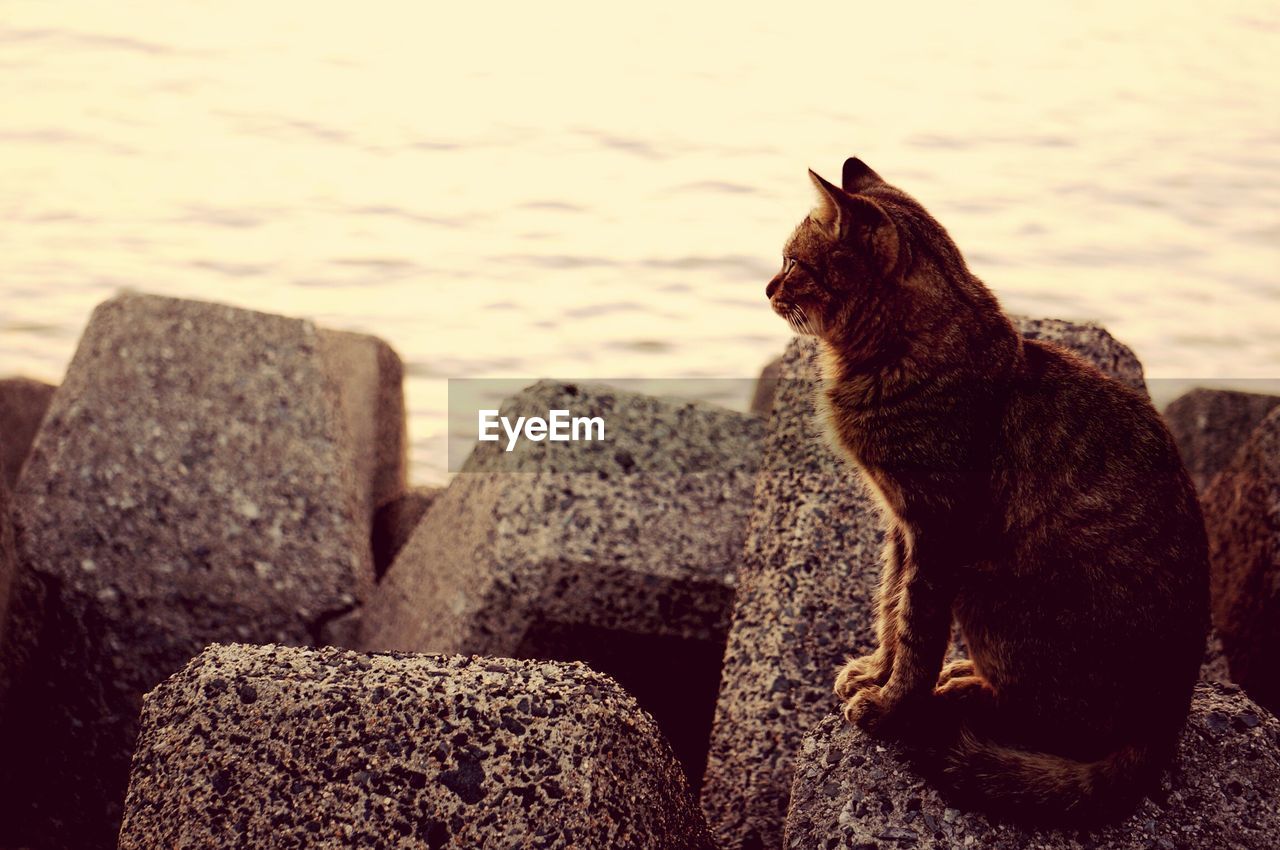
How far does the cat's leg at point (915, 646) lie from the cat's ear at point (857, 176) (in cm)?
76

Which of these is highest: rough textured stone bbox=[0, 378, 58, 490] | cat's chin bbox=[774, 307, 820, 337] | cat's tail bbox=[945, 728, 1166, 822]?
cat's chin bbox=[774, 307, 820, 337]

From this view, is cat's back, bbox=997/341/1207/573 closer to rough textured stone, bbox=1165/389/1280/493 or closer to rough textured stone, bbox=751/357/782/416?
Answer: rough textured stone, bbox=1165/389/1280/493

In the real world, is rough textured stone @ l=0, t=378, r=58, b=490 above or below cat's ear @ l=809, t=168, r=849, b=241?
below

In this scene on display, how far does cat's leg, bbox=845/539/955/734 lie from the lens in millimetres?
2643

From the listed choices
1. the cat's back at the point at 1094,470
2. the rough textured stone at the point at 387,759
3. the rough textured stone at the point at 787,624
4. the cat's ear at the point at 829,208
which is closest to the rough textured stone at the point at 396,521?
the rough textured stone at the point at 787,624

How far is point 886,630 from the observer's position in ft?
9.34

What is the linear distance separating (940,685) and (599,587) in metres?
1.14

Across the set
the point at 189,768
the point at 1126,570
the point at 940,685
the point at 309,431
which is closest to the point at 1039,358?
the point at 1126,570

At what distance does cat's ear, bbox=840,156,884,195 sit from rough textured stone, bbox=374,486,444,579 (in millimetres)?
2741

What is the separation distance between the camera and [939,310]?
2699 millimetres

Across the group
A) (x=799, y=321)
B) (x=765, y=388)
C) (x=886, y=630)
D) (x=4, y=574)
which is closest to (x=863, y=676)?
(x=886, y=630)

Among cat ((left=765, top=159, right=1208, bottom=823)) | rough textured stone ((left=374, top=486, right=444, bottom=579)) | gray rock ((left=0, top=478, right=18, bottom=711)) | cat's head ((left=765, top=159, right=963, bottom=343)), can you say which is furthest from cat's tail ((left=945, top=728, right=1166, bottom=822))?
rough textured stone ((left=374, top=486, right=444, bottom=579))

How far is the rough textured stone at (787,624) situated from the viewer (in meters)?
3.29

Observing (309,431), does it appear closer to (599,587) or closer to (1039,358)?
(599,587)
